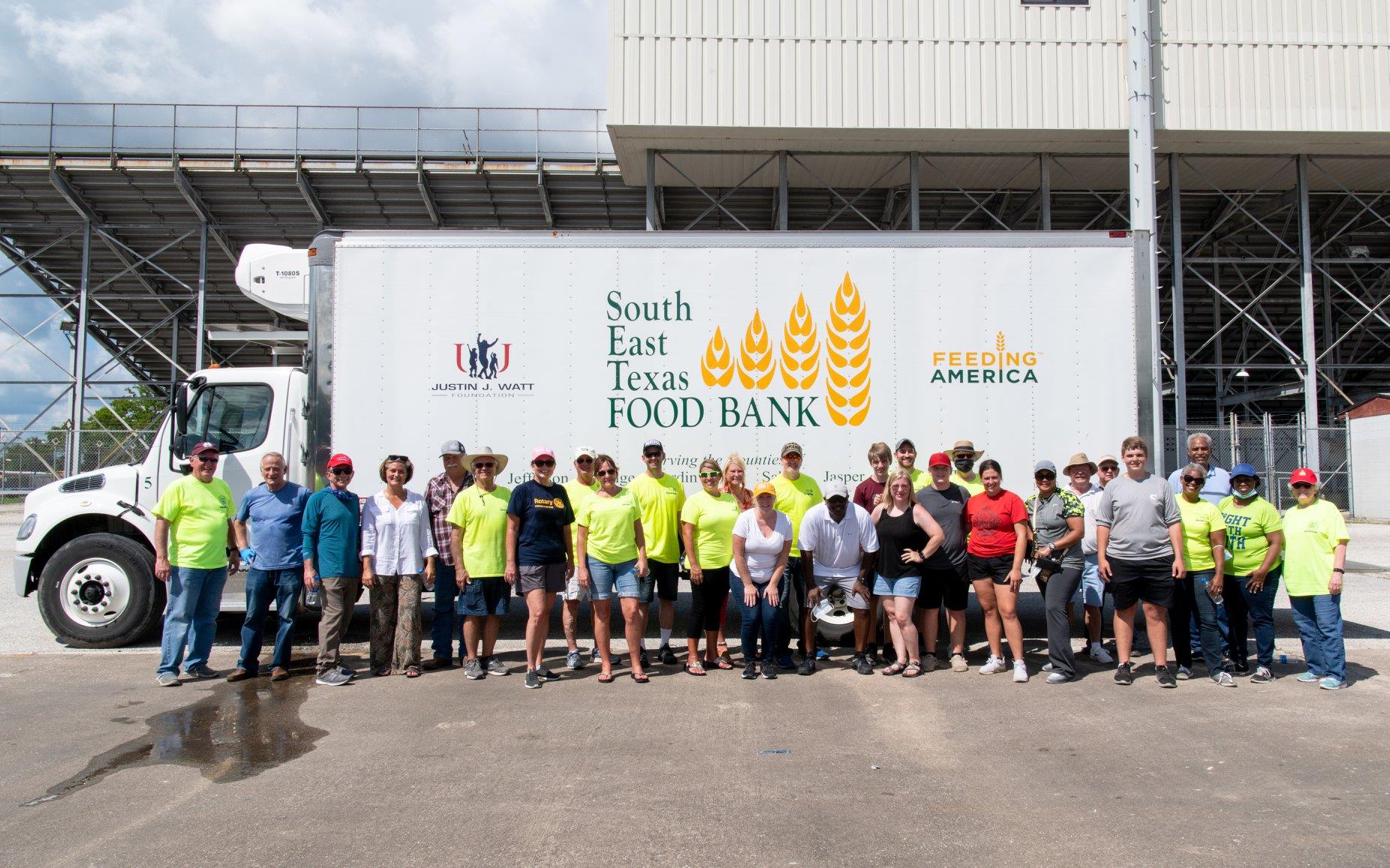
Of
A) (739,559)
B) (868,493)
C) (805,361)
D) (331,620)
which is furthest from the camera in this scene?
(805,361)

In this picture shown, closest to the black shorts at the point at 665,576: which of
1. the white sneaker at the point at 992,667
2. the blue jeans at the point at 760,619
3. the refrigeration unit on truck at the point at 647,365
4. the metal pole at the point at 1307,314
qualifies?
the blue jeans at the point at 760,619

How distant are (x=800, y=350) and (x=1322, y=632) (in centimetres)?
436

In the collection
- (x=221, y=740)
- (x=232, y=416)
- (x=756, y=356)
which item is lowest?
(x=221, y=740)

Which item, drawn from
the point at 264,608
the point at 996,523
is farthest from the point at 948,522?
the point at 264,608

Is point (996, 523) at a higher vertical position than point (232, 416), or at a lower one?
lower

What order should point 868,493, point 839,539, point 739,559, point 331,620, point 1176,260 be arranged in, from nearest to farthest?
1. point 739,559
2. point 331,620
3. point 839,539
4. point 868,493
5. point 1176,260

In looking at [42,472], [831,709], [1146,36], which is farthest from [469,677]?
[42,472]

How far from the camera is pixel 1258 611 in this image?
6.77m

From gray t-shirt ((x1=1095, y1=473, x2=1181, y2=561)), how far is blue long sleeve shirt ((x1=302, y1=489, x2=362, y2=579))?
18.0 ft

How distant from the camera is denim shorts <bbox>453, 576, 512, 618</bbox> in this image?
6.85 meters

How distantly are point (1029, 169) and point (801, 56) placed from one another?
526 centimetres

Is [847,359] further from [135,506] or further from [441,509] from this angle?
[135,506]

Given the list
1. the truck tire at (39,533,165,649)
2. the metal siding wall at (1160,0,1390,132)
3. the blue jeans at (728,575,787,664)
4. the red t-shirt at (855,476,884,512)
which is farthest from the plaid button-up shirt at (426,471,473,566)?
the metal siding wall at (1160,0,1390,132)

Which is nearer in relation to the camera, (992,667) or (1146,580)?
(1146,580)
